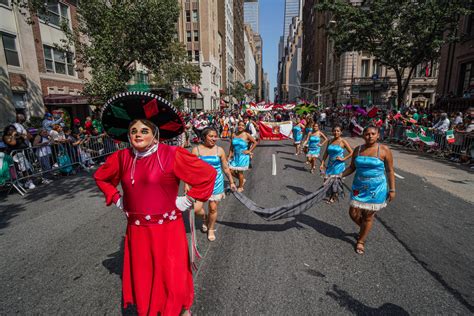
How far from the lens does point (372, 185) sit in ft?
12.4

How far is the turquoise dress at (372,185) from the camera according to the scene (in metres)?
3.78

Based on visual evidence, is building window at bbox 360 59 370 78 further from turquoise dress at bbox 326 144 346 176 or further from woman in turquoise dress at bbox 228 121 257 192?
woman in turquoise dress at bbox 228 121 257 192

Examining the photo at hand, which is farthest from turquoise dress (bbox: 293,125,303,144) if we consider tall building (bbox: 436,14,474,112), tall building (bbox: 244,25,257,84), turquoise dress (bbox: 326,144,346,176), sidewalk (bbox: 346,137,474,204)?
tall building (bbox: 244,25,257,84)

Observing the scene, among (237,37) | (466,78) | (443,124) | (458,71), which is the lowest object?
(443,124)

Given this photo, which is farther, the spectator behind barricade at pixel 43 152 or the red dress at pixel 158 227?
the spectator behind barricade at pixel 43 152

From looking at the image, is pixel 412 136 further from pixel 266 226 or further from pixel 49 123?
pixel 49 123

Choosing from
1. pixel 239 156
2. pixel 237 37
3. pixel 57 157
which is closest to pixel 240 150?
pixel 239 156

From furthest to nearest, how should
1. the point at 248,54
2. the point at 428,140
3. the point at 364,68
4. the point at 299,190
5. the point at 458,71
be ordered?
the point at 248,54 → the point at 364,68 → the point at 458,71 → the point at 428,140 → the point at 299,190

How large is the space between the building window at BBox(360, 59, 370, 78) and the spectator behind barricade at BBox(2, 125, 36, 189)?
42.8 metres

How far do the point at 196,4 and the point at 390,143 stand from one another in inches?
1835

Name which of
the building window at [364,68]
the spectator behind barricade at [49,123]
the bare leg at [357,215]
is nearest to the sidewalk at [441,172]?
the bare leg at [357,215]

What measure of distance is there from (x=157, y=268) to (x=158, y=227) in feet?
1.17

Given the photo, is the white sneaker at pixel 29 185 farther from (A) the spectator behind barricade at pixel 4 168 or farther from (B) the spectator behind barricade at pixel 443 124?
(B) the spectator behind barricade at pixel 443 124

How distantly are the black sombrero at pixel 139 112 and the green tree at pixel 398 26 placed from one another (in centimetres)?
2029
